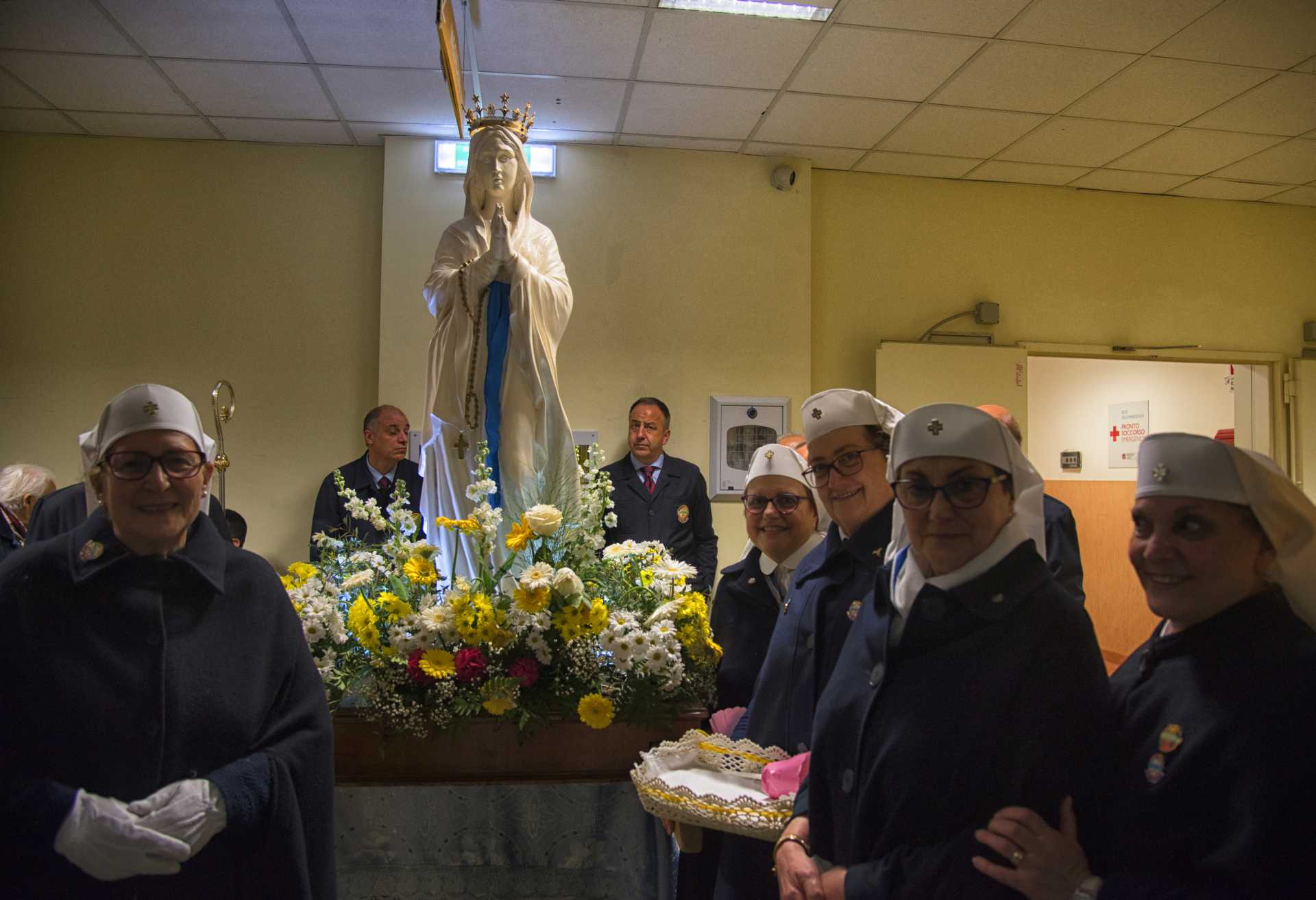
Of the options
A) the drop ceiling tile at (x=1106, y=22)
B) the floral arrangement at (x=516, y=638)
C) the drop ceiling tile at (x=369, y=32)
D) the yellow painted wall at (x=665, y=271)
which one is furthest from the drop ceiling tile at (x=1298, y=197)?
the floral arrangement at (x=516, y=638)

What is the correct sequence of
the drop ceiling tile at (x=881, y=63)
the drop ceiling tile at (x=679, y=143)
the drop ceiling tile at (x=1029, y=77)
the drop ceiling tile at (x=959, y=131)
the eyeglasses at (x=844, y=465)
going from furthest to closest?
the drop ceiling tile at (x=679, y=143)
the drop ceiling tile at (x=959, y=131)
the drop ceiling tile at (x=1029, y=77)
the drop ceiling tile at (x=881, y=63)
the eyeglasses at (x=844, y=465)

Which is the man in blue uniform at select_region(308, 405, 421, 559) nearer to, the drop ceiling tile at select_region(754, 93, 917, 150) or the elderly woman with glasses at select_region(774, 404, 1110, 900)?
the drop ceiling tile at select_region(754, 93, 917, 150)

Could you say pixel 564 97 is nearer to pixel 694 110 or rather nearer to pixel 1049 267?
pixel 694 110

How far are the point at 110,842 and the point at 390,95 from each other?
14.5 feet

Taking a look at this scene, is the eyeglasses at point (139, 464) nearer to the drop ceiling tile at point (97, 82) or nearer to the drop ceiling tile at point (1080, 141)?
the drop ceiling tile at point (97, 82)

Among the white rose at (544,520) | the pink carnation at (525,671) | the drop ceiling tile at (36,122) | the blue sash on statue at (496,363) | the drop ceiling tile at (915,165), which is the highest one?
the drop ceiling tile at (915,165)

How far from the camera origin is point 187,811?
A: 146cm

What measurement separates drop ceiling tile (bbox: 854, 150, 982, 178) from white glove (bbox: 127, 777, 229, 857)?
535 centimetres

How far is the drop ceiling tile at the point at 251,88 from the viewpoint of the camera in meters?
4.66

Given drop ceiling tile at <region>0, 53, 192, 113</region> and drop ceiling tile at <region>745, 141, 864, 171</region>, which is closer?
drop ceiling tile at <region>0, 53, 192, 113</region>

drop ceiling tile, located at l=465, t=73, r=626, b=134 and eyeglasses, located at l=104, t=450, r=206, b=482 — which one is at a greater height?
drop ceiling tile, located at l=465, t=73, r=626, b=134

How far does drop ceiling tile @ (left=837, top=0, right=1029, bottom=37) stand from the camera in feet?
13.3

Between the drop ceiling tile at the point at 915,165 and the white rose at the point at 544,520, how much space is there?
4205 millimetres

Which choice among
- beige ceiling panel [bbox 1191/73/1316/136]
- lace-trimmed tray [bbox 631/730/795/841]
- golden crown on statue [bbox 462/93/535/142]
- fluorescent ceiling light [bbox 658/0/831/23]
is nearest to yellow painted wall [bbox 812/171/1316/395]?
beige ceiling panel [bbox 1191/73/1316/136]
